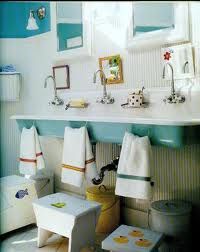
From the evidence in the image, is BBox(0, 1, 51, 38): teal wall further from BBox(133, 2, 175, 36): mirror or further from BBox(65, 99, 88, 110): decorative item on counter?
BBox(133, 2, 175, 36): mirror

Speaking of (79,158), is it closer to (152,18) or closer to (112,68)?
(112,68)

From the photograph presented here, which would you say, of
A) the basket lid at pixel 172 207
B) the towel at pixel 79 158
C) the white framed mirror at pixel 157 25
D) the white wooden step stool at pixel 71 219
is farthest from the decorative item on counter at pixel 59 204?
the white framed mirror at pixel 157 25

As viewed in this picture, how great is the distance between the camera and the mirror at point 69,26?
106 inches

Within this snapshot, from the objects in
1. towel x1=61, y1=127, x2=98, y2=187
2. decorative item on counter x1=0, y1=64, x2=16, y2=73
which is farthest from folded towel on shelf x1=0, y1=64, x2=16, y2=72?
towel x1=61, y1=127, x2=98, y2=187

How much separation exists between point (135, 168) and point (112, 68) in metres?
1.04

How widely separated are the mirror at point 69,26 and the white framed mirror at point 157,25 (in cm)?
59

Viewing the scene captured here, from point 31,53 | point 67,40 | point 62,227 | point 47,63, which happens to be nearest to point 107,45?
point 67,40

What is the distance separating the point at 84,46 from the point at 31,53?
0.79 metres

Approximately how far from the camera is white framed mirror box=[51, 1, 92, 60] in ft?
8.58

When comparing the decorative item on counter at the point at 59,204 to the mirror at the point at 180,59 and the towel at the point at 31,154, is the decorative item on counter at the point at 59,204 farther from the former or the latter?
the mirror at the point at 180,59

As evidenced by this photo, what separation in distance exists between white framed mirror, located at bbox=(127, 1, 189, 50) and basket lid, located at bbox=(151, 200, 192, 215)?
111cm

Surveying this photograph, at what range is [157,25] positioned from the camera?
7.11 feet

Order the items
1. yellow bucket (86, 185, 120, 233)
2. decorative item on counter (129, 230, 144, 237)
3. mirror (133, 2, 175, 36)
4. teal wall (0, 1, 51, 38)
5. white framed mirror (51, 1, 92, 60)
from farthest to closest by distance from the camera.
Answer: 1. teal wall (0, 1, 51, 38)
2. white framed mirror (51, 1, 92, 60)
3. yellow bucket (86, 185, 120, 233)
4. mirror (133, 2, 175, 36)
5. decorative item on counter (129, 230, 144, 237)

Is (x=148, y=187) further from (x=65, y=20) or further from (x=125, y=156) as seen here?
Result: (x=65, y=20)
